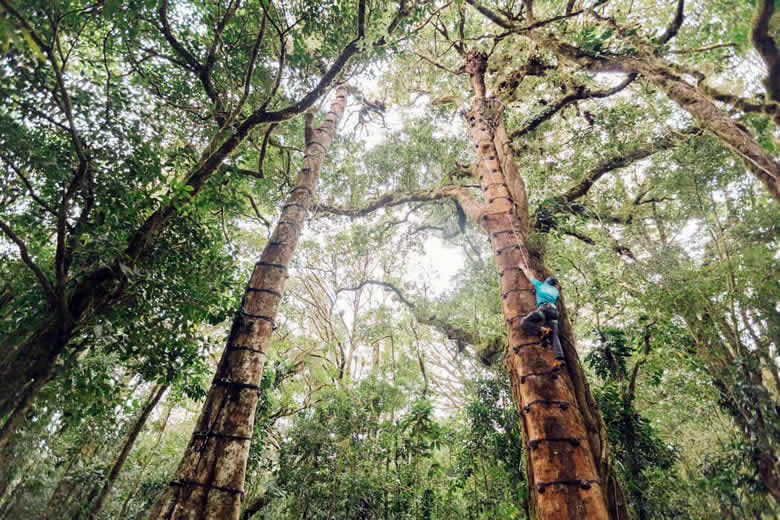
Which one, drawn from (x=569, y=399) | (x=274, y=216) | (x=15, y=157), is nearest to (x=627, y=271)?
(x=569, y=399)

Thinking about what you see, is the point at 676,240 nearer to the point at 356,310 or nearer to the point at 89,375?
the point at 356,310

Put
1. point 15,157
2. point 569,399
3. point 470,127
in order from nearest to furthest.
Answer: point 15,157 → point 569,399 → point 470,127

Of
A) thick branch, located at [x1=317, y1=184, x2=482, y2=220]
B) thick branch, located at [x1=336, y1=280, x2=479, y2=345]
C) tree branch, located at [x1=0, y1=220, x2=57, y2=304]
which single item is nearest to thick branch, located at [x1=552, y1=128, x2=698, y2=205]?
thick branch, located at [x1=317, y1=184, x2=482, y2=220]

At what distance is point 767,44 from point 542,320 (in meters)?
3.62

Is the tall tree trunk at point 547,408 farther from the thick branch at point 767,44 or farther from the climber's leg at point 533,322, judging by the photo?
the thick branch at point 767,44

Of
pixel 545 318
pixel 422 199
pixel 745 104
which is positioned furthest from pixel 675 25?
pixel 422 199

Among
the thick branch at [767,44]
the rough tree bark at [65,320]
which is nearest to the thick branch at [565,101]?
the thick branch at [767,44]

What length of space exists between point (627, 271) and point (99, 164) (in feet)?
24.9

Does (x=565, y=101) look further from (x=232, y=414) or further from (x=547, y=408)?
(x=232, y=414)

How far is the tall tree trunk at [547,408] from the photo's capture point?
2.34 m

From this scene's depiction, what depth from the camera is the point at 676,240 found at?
7.86 m

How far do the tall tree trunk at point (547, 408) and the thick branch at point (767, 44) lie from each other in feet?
8.70

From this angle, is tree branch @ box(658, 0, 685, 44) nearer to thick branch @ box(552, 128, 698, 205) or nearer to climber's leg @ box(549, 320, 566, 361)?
thick branch @ box(552, 128, 698, 205)

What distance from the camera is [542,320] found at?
3186 millimetres
